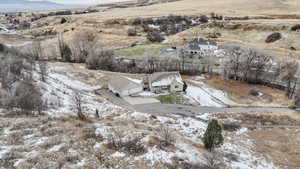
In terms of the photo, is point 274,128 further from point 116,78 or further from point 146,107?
point 116,78

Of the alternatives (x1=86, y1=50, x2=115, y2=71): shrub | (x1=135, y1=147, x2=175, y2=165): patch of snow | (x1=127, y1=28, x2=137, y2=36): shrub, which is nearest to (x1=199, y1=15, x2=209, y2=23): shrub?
(x1=127, y1=28, x2=137, y2=36): shrub

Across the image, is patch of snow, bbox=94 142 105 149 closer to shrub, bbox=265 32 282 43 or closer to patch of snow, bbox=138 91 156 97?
patch of snow, bbox=138 91 156 97

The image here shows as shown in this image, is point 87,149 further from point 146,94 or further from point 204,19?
point 204,19

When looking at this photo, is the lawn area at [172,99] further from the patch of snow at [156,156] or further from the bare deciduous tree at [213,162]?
the patch of snow at [156,156]

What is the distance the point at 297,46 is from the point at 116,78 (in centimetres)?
5036

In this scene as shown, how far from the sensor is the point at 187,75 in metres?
44.5

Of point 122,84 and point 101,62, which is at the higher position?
point 101,62

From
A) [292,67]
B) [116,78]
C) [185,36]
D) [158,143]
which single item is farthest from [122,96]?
[185,36]

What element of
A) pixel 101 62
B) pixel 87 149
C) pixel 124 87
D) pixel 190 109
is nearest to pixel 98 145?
pixel 87 149

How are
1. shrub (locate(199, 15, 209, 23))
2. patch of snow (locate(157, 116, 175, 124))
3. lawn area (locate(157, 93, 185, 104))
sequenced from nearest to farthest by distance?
patch of snow (locate(157, 116, 175, 124)), lawn area (locate(157, 93, 185, 104)), shrub (locate(199, 15, 209, 23))

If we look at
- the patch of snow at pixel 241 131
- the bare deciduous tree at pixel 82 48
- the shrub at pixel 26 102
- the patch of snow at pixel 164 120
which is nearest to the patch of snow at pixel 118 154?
the shrub at pixel 26 102

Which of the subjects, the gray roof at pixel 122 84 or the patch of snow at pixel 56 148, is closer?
the patch of snow at pixel 56 148

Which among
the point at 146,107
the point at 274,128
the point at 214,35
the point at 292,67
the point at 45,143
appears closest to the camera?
→ the point at 45,143

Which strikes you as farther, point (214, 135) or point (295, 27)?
point (295, 27)
